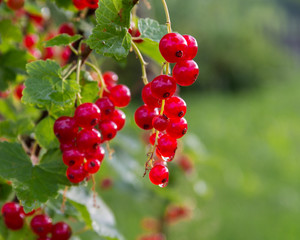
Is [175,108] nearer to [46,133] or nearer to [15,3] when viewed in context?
[46,133]

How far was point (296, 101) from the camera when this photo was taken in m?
9.69

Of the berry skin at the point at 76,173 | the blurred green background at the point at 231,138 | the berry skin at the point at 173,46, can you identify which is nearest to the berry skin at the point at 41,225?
the berry skin at the point at 76,173

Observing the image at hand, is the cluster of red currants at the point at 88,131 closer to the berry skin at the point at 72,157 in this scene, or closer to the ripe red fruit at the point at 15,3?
the berry skin at the point at 72,157

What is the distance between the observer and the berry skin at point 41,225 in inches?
37.6

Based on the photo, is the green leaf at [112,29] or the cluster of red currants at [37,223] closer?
the green leaf at [112,29]

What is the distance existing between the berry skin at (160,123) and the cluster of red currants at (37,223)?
439 millimetres

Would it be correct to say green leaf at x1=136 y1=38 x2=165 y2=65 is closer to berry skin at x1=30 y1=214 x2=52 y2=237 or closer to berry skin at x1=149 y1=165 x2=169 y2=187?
berry skin at x1=149 y1=165 x2=169 y2=187

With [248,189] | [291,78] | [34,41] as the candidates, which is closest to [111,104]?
[34,41]

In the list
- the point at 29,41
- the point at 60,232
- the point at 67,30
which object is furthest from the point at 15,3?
the point at 60,232

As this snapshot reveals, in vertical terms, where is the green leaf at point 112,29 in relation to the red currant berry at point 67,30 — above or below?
above

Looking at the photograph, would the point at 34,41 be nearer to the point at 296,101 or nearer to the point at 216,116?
the point at 216,116

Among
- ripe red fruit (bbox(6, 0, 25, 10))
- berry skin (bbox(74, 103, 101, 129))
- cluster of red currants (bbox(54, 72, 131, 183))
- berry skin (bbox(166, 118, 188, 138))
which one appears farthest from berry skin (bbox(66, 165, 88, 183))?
ripe red fruit (bbox(6, 0, 25, 10))

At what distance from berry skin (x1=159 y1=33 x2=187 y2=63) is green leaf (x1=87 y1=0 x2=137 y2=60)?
0.09 metres

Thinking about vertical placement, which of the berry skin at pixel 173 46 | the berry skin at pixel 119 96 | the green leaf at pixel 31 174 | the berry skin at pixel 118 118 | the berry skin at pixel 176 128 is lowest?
the green leaf at pixel 31 174
